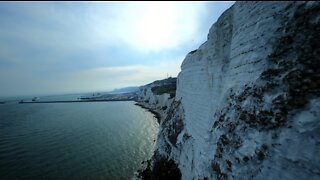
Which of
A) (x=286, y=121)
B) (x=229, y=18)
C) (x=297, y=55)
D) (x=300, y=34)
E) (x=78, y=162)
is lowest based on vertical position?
(x=78, y=162)

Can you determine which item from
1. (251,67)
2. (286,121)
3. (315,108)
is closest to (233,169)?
(286,121)

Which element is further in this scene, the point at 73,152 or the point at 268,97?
the point at 73,152

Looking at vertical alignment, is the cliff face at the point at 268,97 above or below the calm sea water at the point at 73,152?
above

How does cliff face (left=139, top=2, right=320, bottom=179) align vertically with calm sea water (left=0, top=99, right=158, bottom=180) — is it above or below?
above

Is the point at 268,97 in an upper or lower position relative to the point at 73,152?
upper

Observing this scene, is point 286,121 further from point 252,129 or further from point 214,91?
point 214,91

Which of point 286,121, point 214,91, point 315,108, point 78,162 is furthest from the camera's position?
point 78,162

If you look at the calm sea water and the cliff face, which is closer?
the cliff face

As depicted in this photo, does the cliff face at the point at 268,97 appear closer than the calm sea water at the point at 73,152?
Yes
